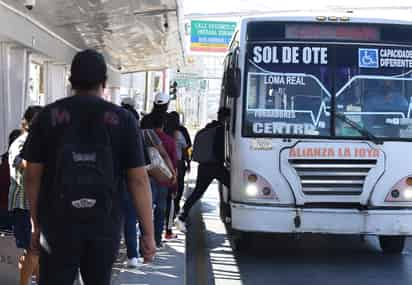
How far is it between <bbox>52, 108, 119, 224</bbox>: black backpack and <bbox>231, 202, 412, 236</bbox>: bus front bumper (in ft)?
16.9

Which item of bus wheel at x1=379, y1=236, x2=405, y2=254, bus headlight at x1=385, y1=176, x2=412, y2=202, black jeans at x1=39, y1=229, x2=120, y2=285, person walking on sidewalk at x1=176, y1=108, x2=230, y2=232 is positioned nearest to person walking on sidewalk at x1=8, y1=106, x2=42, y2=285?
black jeans at x1=39, y1=229, x2=120, y2=285

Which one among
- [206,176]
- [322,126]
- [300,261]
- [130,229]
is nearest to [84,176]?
[130,229]

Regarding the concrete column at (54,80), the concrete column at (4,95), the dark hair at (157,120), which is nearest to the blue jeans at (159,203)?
the dark hair at (157,120)

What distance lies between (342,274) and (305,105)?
206cm

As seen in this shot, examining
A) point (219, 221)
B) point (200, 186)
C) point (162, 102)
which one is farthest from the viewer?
point (219, 221)

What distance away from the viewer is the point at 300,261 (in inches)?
375

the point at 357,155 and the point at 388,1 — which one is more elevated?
the point at 388,1

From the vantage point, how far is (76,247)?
12.0 ft

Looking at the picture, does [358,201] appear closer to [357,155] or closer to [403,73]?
[357,155]

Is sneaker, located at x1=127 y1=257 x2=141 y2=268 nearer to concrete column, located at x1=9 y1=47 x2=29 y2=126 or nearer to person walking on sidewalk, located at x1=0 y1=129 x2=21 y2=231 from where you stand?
person walking on sidewalk, located at x1=0 y1=129 x2=21 y2=231

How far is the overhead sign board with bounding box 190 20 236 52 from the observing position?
3606 cm

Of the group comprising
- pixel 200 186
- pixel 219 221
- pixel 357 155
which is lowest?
pixel 219 221

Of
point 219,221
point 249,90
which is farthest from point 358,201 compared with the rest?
point 219,221

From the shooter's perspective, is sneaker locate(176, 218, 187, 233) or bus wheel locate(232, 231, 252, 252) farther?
sneaker locate(176, 218, 187, 233)
